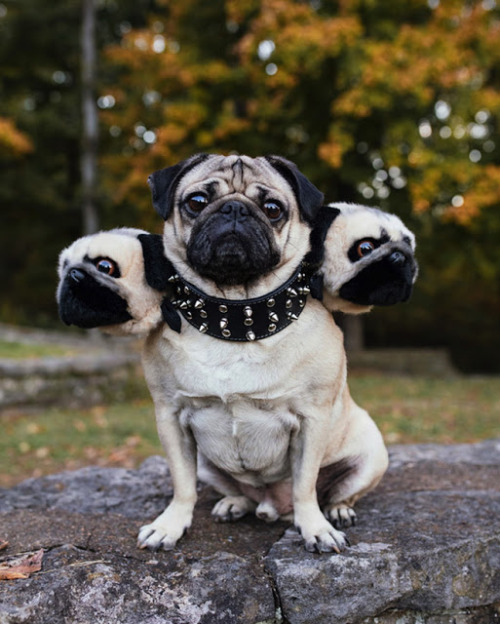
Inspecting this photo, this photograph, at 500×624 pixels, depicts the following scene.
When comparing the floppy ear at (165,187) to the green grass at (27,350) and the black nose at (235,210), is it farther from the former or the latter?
the green grass at (27,350)

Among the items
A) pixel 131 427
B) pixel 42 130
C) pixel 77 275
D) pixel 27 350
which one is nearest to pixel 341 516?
pixel 77 275

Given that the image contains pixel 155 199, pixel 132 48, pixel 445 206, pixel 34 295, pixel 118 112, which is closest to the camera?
pixel 155 199

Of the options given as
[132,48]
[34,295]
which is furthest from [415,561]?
[34,295]

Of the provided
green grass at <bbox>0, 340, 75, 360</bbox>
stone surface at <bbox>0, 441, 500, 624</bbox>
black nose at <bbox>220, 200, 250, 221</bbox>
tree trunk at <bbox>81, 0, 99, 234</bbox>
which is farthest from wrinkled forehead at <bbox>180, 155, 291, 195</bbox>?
tree trunk at <bbox>81, 0, 99, 234</bbox>

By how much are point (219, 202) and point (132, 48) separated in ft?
39.9

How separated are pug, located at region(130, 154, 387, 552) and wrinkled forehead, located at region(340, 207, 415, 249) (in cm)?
16

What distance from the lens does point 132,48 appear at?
13.2 metres

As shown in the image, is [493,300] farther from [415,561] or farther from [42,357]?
[415,561]

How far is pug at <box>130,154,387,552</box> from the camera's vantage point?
2.50m

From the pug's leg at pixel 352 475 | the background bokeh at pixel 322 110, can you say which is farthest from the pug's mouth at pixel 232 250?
the background bokeh at pixel 322 110

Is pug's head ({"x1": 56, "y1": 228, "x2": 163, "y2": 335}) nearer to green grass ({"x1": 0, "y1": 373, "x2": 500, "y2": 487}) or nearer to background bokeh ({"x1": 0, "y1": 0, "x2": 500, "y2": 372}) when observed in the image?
green grass ({"x1": 0, "y1": 373, "x2": 500, "y2": 487})

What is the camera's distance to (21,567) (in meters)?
2.53

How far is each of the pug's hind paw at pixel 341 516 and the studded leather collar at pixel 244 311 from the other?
106 centimetres

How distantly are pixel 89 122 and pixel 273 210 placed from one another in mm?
14264
